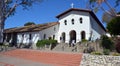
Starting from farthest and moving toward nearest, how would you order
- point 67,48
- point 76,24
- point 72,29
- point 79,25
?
point 72,29 < point 76,24 < point 79,25 < point 67,48

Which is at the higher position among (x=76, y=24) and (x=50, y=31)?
(x=76, y=24)

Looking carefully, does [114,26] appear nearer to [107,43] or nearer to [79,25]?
[79,25]

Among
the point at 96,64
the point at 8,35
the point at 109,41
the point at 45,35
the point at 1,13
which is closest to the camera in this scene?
the point at 96,64

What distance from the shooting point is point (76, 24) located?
137 feet

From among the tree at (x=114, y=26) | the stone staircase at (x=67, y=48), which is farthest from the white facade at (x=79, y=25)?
the stone staircase at (x=67, y=48)

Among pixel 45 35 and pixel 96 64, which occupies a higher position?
pixel 45 35

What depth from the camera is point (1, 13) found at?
37125 mm

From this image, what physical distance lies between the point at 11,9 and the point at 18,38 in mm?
10414

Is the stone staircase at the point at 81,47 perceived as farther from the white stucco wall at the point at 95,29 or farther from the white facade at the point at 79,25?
the white stucco wall at the point at 95,29

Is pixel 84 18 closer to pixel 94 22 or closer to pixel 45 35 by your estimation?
pixel 94 22

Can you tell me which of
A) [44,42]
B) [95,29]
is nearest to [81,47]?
[44,42]

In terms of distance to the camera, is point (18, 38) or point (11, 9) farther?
point (18, 38)

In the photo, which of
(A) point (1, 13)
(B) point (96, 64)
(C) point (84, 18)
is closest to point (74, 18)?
(C) point (84, 18)

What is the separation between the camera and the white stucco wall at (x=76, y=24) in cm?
4028
